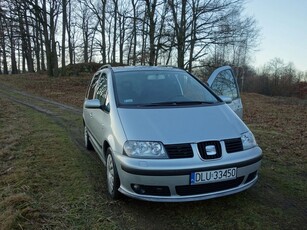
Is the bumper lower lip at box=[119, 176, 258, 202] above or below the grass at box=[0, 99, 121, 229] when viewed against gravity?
above

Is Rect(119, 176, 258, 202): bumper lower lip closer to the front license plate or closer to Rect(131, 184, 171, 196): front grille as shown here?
Rect(131, 184, 171, 196): front grille

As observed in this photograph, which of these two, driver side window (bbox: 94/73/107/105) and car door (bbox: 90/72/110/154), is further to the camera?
driver side window (bbox: 94/73/107/105)

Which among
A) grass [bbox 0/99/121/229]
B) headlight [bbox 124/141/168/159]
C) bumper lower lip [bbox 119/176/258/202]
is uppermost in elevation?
headlight [bbox 124/141/168/159]

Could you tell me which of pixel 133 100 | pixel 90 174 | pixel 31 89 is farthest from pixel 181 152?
pixel 31 89

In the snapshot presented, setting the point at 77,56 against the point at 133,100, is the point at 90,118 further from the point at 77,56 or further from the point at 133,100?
the point at 77,56

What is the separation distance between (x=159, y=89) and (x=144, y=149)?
4.79 ft

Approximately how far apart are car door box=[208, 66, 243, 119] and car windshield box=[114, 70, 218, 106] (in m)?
0.92

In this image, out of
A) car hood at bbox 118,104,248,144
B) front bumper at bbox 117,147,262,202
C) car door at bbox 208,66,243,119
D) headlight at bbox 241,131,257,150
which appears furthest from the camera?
car door at bbox 208,66,243,119

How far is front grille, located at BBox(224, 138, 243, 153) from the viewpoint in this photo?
3352 mm

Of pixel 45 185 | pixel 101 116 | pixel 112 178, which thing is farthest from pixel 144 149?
pixel 45 185

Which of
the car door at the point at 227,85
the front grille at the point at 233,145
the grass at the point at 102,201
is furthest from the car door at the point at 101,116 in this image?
the car door at the point at 227,85

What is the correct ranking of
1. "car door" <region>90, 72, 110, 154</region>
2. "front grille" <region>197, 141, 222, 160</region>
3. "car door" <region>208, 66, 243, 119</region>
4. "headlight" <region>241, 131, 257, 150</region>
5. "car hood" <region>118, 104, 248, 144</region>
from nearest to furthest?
"front grille" <region>197, 141, 222, 160</region> < "car hood" <region>118, 104, 248, 144</region> < "headlight" <region>241, 131, 257, 150</region> < "car door" <region>90, 72, 110, 154</region> < "car door" <region>208, 66, 243, 119</region>

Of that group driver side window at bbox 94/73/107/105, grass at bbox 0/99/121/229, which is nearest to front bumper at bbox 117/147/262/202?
grass at bbox 0/99/121/229

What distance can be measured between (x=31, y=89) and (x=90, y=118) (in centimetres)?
1830
